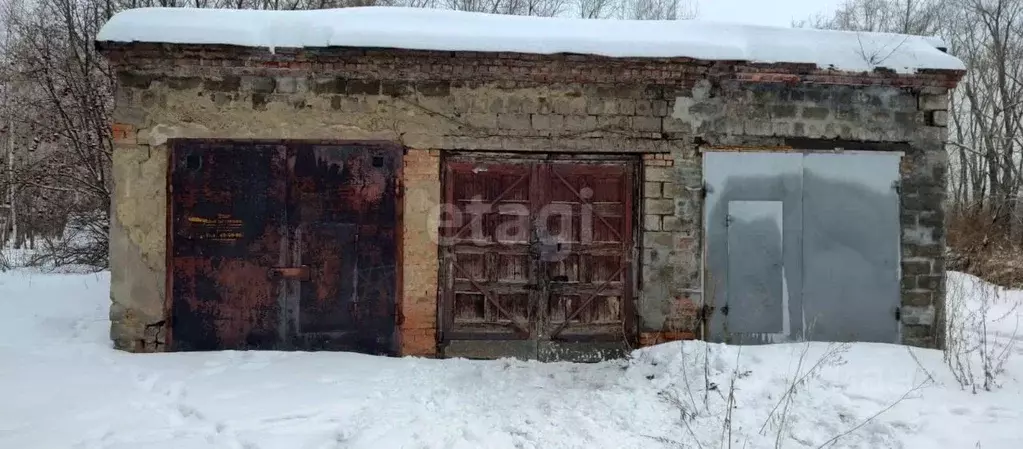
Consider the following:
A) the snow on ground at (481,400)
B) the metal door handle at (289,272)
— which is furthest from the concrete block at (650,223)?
the metal door handle at (289,272)

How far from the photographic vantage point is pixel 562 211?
5422 millimetres

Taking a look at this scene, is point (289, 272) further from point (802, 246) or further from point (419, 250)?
point (802, 246)

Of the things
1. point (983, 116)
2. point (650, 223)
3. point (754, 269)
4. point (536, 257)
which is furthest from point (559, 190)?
point (983, 116)

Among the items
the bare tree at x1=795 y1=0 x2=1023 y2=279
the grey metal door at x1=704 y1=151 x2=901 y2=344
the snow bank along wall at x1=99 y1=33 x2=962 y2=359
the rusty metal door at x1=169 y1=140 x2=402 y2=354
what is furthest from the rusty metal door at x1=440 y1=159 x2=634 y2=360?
the bare tree at x1=795 y1=0 x2=1023 y2=279

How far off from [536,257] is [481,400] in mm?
1606

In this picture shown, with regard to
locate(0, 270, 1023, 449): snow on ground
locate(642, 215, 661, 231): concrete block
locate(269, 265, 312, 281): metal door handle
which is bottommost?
locate(0, 270, 1023, 449): snow on ground

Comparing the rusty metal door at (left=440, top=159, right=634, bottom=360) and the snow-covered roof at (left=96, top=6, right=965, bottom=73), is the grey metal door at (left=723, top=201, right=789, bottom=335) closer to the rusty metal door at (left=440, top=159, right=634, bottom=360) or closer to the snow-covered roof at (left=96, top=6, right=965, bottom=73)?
the rusty metal door at (left=440, top=159, right=634, bottom=360)

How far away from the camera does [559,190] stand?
17.7 feet

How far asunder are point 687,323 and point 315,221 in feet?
12.3

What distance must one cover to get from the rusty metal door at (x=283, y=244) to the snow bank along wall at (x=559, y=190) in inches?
1.1

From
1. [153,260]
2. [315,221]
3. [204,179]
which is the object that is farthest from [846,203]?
[153,260]

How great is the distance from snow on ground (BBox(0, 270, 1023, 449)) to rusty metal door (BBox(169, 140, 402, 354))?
0.30 meters

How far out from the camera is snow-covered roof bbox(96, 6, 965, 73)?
4988 mm

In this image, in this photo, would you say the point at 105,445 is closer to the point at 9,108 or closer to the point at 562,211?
the point at 562,211
